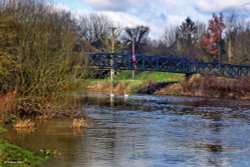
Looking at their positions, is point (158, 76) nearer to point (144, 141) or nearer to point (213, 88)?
point (213, 88)

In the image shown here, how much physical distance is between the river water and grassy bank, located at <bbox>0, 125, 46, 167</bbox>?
0.57 metres

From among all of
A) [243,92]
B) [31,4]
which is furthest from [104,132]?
[243,92]

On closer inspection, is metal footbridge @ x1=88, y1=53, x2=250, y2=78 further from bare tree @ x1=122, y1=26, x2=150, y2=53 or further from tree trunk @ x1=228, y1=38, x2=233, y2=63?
bare tree @ x1=122, y1=26, x2=150, y2=53

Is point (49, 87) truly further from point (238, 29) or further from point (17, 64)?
point (238, 29)

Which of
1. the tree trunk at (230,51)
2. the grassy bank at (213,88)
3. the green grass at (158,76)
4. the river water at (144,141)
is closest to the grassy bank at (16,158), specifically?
the river water at (144,141)

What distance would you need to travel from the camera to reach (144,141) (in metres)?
24.8

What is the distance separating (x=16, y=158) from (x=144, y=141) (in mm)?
8565

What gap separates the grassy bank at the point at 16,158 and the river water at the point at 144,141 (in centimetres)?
57

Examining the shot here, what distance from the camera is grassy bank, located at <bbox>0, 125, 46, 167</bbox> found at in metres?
16.7

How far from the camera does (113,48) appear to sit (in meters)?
89.9

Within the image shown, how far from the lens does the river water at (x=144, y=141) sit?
1964cm

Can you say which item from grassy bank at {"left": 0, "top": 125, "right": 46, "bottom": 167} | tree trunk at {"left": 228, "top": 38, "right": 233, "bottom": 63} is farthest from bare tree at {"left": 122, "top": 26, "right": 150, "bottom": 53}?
grassy bank at {"left": 0, "top": 125, "right": 46, "bottom": 167}

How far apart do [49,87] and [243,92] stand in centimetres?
3766

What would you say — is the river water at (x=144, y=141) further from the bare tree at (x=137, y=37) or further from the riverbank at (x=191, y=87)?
Result: the bare tree at (x=137, y=37)
